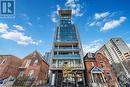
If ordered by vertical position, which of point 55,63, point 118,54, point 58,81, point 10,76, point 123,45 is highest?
point 123,45

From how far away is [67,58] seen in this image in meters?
34.8

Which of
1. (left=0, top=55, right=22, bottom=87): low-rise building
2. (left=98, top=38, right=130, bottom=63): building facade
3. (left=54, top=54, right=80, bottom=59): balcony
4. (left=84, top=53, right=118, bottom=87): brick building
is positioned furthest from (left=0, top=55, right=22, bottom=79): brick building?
(left=98, top=38, right=130, bottom=63): building facade

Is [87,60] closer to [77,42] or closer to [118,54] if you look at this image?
[77,42]

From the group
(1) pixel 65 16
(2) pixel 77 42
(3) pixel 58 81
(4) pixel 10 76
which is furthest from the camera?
(1) pixel 65 16

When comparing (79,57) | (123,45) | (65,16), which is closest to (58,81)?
(79,57)

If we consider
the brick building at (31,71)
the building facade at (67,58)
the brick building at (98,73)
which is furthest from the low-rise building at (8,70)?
the brick building at (98,73)

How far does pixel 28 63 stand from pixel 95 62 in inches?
744

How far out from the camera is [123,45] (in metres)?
74.5

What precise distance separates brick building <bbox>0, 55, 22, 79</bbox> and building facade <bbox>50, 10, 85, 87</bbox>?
11.8 meters

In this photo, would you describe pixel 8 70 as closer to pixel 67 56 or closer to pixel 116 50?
pixel 67 56

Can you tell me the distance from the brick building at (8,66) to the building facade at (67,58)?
11.8 meters

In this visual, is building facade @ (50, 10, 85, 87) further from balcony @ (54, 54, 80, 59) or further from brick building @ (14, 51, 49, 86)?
brick building @ (14, 51, 49, 86)

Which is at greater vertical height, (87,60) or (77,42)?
(77,42)

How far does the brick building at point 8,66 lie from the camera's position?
3314cm
